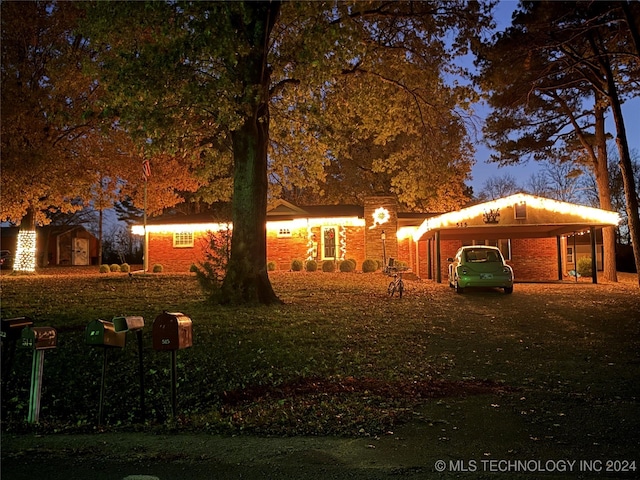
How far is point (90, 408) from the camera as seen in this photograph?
7.06 meters

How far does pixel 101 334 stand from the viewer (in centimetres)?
619

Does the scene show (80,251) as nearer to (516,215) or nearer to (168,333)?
(516,215)

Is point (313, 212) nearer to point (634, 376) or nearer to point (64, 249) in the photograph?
point (634, 376)

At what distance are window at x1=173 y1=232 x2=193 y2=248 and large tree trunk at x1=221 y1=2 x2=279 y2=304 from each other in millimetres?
19378

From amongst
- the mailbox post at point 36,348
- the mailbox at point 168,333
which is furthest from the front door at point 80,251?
the mailbox at point 168,333

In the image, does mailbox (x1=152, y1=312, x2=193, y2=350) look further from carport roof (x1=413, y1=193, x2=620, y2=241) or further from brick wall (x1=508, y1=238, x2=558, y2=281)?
brick wall (x1=508, y1=238, x2=558, y2=281)

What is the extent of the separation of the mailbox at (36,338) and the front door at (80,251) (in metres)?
55.5

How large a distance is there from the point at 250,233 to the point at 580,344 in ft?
26.6

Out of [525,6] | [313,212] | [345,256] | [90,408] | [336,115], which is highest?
[525,6]

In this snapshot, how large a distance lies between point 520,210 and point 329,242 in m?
12.1

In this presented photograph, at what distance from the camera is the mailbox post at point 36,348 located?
20.5 ft

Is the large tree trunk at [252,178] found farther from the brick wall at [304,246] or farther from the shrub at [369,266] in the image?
the brick wall at [304,246]

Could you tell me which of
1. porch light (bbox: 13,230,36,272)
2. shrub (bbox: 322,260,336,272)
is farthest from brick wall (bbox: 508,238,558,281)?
porch light (bbox: 13,230,36,272)

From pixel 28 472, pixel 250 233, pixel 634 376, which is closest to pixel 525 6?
pixel 250 233
